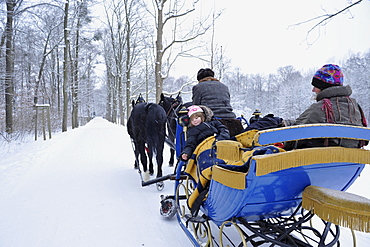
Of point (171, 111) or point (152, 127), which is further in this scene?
point (171, 111)

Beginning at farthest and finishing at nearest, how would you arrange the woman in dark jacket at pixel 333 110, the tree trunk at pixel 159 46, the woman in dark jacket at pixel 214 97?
the tree trunk at pixel 159 46 < the woman in dark jacket at pixel 214 97 < the woman in dark jacket at pixel 333 110

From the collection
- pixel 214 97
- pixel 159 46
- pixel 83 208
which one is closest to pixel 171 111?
pixel 214 97

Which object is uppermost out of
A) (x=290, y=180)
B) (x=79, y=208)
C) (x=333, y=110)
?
(x=333, y=110)

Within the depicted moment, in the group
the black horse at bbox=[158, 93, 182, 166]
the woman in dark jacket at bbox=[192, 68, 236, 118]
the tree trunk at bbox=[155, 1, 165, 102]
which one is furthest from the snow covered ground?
the tree trunk at bbox=[155, 1, 165, 102]

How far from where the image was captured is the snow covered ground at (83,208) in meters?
2.72

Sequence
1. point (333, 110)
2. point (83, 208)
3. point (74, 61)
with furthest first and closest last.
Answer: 1. point (74, 61)
2. point (83, 208)
3. point (333, 110)

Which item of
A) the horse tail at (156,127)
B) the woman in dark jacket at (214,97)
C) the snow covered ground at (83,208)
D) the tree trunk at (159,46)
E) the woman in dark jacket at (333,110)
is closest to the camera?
the woman in dark jacket at (333,110)

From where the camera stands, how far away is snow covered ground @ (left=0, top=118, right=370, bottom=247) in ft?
8.91

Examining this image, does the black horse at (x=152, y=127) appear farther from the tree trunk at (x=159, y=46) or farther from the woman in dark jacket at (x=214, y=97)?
the tree trunk at (x=159, y=46)

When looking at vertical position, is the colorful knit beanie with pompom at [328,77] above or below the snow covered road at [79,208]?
above

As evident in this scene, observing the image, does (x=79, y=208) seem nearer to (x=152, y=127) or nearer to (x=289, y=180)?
(x=152, y=127)

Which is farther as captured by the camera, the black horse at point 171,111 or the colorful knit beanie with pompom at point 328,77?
the black horse at point 171,111

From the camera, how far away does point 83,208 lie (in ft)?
11.7

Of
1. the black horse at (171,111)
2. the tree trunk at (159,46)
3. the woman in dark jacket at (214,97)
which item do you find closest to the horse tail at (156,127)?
the black horse at (171,111)
